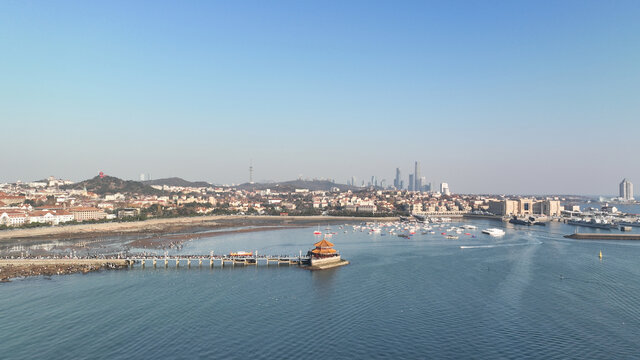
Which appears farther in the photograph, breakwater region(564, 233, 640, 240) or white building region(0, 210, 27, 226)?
breakwater region(564, 233, 640, 240)

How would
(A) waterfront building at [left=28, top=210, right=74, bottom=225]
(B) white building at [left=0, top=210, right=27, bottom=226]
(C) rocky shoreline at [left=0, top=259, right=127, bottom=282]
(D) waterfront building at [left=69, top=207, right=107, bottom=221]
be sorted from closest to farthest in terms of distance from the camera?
(C) rocky shoreline at [left=0, top=259, right=127, bottom=282] → (B) white building at [left=0, top=210, right=27, bottom=226] → (A) waterfront building at [left=28, top=210, right=74, bottom=225] → (D) waterfront building at [left=69, top=207, right=107, bottom=221]

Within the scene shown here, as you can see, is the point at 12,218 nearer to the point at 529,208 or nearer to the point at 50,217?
the point at 50,217

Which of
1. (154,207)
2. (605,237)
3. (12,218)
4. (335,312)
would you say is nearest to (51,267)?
(335,312)

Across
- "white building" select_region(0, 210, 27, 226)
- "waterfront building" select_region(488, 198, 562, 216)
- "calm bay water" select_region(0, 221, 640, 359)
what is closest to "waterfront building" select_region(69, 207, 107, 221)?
"white building" select_region(0, 210, 27, 226)

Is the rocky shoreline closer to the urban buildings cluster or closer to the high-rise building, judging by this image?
the urban buildings cluster

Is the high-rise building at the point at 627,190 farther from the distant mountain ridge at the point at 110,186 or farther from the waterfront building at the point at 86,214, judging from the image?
the waterfront building at the point at 86,214

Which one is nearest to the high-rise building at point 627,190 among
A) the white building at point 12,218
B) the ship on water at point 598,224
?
the ship on water at point 598,224
